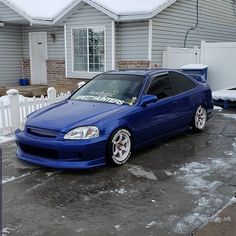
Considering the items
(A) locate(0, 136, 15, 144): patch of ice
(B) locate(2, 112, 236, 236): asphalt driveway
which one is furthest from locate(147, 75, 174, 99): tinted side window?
(A) locate(0, 136, 15, 144): patch of ice

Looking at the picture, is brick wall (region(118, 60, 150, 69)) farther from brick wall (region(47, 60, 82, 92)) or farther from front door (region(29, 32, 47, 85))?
front door (region(29, 32, 47, 85))

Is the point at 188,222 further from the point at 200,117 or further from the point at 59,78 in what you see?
the point at 59,78

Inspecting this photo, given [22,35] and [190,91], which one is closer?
[190,91]

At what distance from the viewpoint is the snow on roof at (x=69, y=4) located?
39.6 ft

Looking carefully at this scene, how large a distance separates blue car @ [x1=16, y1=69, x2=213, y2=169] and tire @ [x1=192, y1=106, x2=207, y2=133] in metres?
0.05

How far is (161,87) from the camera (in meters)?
6.67

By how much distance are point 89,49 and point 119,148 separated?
28.5 feet

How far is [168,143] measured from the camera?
6.99m

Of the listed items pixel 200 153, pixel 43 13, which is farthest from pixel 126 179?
pixel 43 13

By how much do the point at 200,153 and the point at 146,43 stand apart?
6.88 meters

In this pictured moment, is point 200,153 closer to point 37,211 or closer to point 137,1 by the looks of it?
point 37,211

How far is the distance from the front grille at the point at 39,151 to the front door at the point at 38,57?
10.5m

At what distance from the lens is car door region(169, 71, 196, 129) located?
694 cm

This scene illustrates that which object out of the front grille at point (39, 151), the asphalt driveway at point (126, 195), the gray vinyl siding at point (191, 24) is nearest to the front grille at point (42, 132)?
the front grille at point (39, 151)
